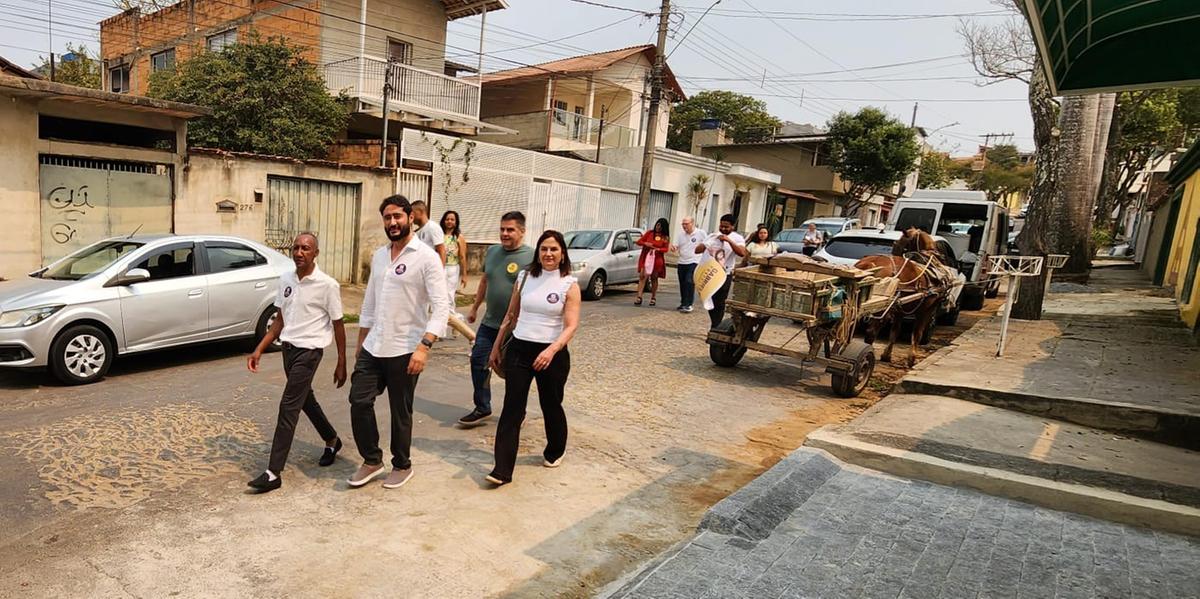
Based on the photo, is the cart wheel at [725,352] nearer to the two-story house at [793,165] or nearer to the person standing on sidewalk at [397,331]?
the person standing on sidewalk at [397,331]

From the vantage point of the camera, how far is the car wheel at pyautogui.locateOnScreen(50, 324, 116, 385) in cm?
615

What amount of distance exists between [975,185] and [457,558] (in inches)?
2254

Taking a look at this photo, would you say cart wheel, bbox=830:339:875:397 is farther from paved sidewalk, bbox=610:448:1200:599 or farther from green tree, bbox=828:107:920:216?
green tree, bbox=828:107:920:216

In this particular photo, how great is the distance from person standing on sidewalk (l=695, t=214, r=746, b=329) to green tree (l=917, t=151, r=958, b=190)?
125ft

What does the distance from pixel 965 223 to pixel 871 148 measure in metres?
18.6

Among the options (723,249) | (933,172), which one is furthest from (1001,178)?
(723,249)

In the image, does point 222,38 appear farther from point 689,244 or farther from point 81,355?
point 81,355

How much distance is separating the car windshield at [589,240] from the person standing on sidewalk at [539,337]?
30.6ft

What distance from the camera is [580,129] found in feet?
81.5

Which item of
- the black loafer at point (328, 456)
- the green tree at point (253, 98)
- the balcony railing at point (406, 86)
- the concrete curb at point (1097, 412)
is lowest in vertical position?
the black loafer at point (328, 456)

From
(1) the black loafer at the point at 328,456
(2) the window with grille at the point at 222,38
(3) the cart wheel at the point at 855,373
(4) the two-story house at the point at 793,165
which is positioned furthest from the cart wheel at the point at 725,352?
(4) the two-story house at the point at 793,165

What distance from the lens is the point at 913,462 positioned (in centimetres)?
467

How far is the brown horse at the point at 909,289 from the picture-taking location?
27.9ft

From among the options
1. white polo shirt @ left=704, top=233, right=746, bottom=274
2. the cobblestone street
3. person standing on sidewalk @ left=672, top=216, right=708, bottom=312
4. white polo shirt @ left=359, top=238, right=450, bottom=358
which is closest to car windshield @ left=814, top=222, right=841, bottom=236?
person standing on sidewalk @ left=672, top=216, right=708, bottom=312
